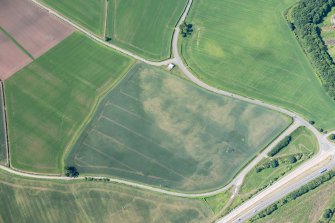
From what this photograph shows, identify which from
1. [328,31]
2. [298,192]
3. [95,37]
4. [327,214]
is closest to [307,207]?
[298,192]

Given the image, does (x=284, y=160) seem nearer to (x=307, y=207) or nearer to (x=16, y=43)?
(x=307, y=207)

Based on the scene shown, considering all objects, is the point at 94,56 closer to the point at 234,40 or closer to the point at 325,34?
the point at 234,40

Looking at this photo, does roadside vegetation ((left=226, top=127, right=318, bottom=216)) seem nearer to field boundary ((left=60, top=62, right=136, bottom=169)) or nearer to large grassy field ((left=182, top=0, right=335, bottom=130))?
large grassy field ((left=182, top=0, right=335, bottom=130))

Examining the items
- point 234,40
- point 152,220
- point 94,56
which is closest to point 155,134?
point 152,220

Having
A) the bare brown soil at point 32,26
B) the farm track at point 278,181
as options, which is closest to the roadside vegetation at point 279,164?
the farm track at point 278,181

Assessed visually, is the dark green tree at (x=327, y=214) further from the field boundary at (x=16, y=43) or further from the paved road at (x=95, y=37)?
the field boundary at (x=16, y=43)
